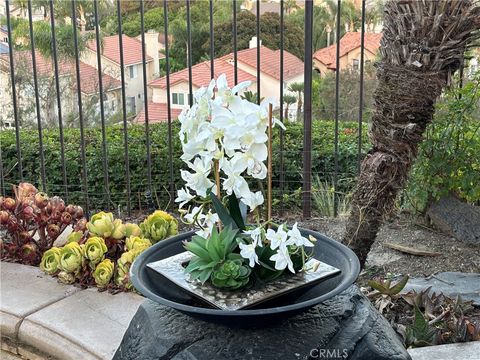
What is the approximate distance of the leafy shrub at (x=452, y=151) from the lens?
2.88m

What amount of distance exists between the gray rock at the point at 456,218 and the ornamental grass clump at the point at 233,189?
6.37 ft

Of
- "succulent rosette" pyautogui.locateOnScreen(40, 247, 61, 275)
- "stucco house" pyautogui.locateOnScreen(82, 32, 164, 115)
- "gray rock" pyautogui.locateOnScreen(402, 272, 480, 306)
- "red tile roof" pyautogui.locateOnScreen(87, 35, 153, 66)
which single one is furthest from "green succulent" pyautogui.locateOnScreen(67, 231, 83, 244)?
"red tile roof" pyautogui.locateOnScreen(87, 35, 153, 66)

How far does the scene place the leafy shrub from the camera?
9.43ft

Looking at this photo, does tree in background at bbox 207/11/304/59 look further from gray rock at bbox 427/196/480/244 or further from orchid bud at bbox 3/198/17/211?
orchid bud at bbox 3/198/17/211

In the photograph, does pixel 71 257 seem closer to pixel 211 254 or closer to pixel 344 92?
pixel 211 254

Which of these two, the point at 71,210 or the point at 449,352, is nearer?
the point at 449,352

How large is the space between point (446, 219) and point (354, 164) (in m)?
1.47

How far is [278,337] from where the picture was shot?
1.28 m

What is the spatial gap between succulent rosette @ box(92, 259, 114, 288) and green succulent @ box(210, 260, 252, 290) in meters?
1.33

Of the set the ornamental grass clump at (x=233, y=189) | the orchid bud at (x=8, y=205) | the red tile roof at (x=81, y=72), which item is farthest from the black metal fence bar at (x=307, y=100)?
the red tile roof at (x=81, y=72)

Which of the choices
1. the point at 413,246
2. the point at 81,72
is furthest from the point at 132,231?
the point at 81,72

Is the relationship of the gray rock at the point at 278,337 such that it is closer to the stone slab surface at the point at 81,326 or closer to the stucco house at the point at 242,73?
the stone slab surface at the point at 81,326

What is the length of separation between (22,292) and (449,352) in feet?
5.67

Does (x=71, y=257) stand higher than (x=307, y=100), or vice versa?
(x=307, y=100)
